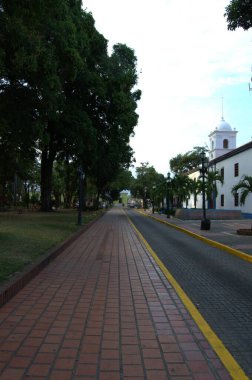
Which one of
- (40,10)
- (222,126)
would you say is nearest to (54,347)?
(40,10)

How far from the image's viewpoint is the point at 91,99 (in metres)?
34.6

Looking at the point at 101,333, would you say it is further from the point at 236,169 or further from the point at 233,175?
the point at 233,175

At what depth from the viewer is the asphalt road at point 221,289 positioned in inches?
213

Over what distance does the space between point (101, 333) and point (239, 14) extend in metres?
6.48

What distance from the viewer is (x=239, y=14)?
28.4ft

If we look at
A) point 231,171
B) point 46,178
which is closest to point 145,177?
point 231,171

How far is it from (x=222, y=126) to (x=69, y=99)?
154 ft

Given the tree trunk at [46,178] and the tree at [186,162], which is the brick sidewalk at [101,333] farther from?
the tree at [186,162]

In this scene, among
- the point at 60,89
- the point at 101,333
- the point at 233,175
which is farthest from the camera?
the point at 233,175

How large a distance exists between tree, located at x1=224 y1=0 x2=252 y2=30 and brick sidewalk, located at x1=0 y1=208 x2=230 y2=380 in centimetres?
525

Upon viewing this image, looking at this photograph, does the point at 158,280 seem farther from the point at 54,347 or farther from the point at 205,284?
the point at 54,347

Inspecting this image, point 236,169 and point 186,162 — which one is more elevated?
point 186,162

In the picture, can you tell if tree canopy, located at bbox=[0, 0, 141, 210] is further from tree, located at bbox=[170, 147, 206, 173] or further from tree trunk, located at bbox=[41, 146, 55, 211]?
tree, located at bbox=[170, 147, 206, 173]

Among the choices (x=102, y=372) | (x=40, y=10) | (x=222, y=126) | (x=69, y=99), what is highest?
(x=222, y=126)
